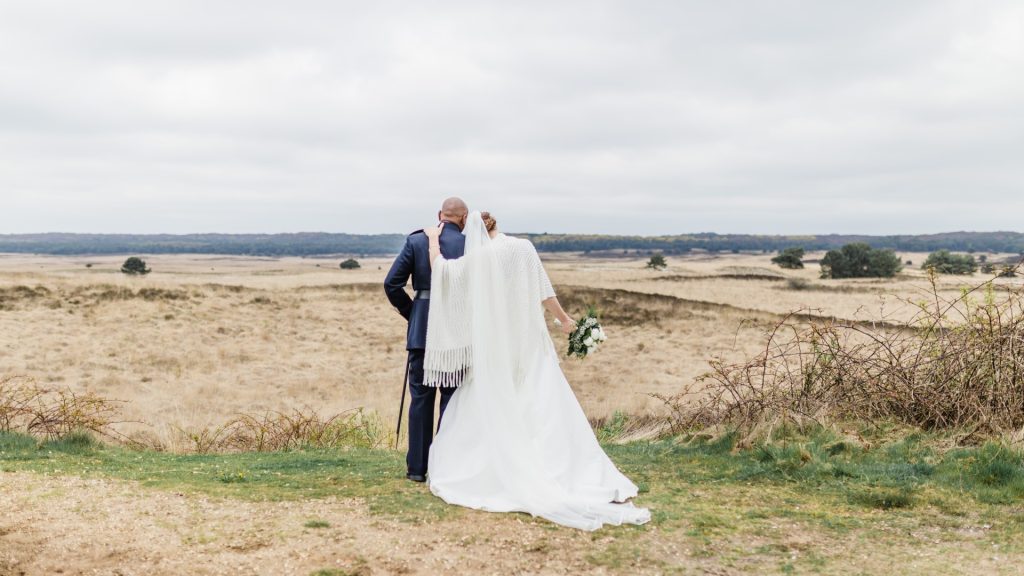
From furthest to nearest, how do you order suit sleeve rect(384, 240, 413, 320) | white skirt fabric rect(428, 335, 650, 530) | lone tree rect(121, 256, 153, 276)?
lone tree rect(121, 256, 153, 276)
suit sleeve rect(384, 240, 413, 320)
white skirt fabric rect(428, 335, 650, 530)

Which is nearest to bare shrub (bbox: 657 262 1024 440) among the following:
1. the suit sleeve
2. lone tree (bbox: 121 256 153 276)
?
the suit sleeve

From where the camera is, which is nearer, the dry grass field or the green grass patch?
the green grass patch

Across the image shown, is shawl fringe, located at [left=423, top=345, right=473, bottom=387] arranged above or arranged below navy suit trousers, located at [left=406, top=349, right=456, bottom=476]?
above

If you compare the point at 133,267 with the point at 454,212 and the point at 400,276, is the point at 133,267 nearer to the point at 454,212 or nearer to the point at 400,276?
the point at 400,276

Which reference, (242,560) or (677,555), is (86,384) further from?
(677,555)

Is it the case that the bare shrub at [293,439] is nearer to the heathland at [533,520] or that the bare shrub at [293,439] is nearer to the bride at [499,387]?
the heathland at [533,520]

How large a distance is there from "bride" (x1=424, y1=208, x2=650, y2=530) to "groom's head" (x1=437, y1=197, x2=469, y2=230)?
200 millimetres

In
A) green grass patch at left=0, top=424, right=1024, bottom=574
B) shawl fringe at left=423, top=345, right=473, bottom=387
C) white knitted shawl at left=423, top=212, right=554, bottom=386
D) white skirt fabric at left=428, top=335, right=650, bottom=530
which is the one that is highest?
white knitted shawl at left=423, top=212, right=554, bottom=386

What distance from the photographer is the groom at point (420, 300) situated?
24.8ft

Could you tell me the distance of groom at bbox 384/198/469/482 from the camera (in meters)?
7.55

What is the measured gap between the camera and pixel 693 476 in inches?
334

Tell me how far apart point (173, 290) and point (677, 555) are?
131 ft

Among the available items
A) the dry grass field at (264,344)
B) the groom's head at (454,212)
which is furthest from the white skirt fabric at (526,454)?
the dry grass field at (264,344)

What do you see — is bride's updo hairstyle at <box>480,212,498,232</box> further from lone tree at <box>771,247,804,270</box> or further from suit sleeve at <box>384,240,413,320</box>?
lone tree at <box>771,247,804,270</box>
